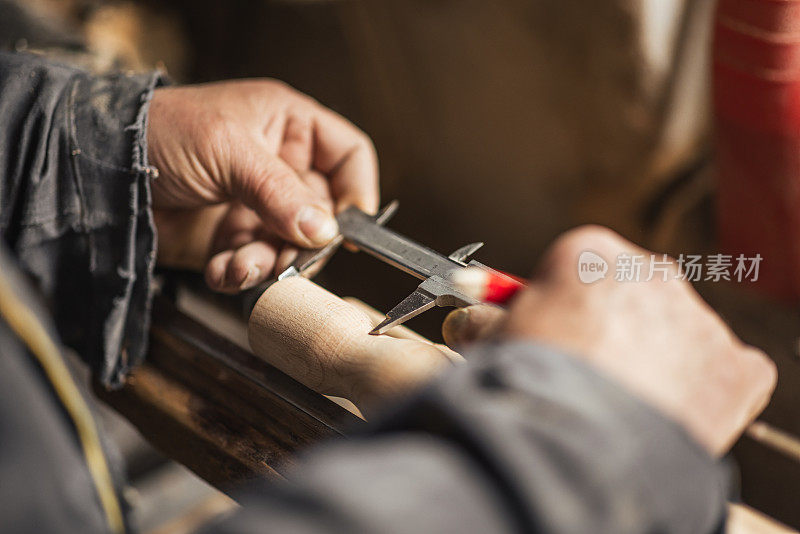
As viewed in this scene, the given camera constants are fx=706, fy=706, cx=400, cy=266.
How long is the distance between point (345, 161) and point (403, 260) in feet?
0.72

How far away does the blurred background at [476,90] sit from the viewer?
1248mm

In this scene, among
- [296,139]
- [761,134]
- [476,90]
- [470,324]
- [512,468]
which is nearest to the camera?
[512,468]

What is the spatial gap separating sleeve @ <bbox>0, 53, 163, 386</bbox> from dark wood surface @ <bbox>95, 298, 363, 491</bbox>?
33mm

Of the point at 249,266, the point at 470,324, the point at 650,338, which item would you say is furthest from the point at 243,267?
the point at 650,338

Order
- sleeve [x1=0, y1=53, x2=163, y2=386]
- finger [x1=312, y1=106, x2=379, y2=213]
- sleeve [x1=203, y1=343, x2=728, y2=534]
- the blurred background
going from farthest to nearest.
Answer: the blurred background, finger [x1=312, y1=106, x2=379, y2=213], sleeve [x1=0, y1=53, x2=163, y2=386], sleeve [x1=203, y1=343, x2=728, y2=534]

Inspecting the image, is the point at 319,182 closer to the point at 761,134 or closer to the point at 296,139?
the point at 296,139

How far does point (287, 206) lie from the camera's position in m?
0.70

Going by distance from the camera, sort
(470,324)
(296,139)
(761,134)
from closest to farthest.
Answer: (470,324) < (296,139) < (761,134)

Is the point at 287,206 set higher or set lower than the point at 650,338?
lower

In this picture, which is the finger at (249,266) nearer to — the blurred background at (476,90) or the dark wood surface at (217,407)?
the dark wood surface at (217,407)

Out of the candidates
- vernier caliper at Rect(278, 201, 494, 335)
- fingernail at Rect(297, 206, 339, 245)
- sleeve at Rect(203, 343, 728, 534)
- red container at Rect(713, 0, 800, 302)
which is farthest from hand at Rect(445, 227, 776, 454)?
red container at Rect(713, 0, 800, 302)

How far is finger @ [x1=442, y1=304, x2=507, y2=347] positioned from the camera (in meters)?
0.56

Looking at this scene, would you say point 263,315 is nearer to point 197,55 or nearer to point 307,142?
point 307,142

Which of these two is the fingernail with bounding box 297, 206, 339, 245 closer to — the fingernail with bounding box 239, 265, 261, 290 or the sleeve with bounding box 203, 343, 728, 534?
the fingernail with bounding box 239, 265, 261, 290
